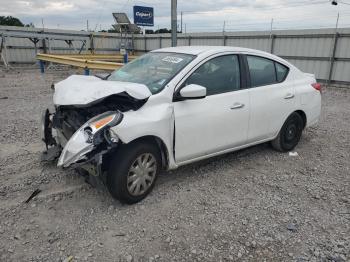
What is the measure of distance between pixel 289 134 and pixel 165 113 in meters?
2.59

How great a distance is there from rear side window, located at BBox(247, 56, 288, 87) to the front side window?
29 cm

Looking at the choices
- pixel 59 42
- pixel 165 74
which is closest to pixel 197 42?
pixel 59 42

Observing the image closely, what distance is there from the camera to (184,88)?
3520mm

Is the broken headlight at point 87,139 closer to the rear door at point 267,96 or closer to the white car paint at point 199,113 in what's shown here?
the white car paint at point 199,113

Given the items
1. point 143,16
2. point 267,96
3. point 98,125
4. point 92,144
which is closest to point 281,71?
point 267,96

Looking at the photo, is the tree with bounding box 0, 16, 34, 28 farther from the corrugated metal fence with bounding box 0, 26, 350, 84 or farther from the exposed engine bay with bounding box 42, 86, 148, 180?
the exposed engine bay with bounding box 42, 86, 148, 180

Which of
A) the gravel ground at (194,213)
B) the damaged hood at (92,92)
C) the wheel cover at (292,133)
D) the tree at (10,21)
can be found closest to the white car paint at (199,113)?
the damaged hood at (92,92)

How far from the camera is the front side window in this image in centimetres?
385

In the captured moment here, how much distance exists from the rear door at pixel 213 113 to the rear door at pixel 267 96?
7.6 inches

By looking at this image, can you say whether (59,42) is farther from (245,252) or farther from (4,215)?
(245,252)

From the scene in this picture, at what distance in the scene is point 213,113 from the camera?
384 centimetres

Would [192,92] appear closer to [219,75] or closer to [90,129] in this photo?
[219,75]

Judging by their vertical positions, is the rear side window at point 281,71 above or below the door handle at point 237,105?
above

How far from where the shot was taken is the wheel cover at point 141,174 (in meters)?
3.32
